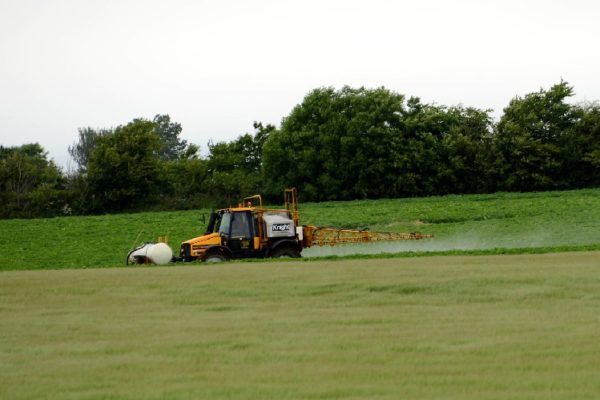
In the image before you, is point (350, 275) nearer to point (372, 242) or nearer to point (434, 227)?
point (372, 242)

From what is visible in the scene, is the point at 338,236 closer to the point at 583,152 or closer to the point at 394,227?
the point at 394,227

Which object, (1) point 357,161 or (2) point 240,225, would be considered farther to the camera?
(1) point 357,161

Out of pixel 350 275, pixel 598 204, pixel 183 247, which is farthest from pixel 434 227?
pixel 350 275

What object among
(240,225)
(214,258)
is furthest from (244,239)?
(214,258)

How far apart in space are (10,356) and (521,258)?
15.3 m

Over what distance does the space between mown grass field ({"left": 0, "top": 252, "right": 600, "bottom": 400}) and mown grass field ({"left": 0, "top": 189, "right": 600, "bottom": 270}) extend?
8.63m

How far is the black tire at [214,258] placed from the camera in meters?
27.2

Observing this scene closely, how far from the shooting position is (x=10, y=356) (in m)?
12.2

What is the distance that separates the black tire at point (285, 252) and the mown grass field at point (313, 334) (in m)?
5.17

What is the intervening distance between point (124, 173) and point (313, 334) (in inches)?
2193

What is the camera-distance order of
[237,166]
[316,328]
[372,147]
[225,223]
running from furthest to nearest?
[237,166] → [372,147] → [225,223] → [316,328]

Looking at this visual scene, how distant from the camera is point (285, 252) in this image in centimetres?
2789

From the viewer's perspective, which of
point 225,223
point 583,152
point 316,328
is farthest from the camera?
point 583,152

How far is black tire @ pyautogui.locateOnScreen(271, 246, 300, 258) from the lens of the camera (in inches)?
1096
